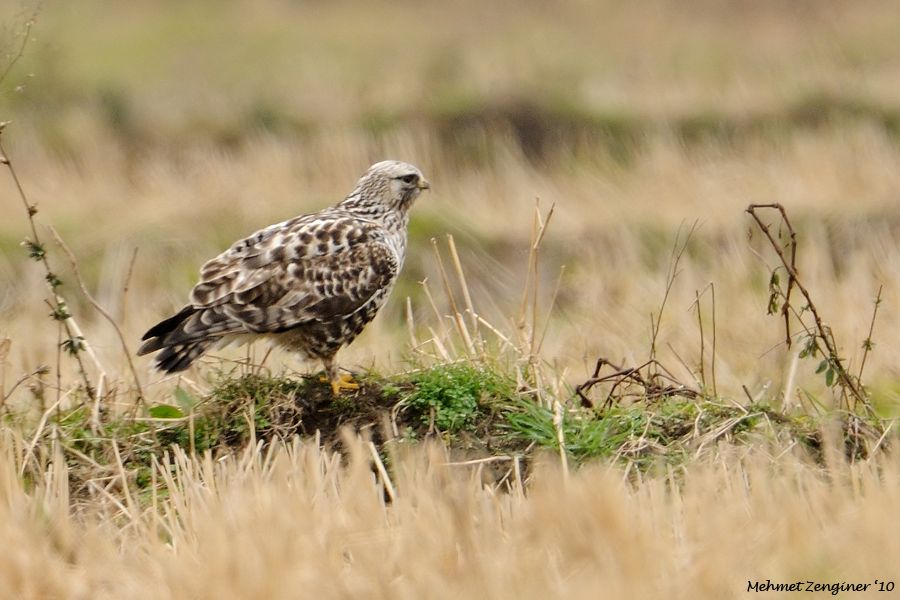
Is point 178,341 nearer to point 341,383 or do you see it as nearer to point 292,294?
point 292,294

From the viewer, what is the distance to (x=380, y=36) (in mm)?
21484

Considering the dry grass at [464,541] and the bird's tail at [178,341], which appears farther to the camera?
the bird's tail at [178,341]

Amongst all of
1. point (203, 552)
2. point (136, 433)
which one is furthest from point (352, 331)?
point (203, 552)

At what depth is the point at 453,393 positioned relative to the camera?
5930 millimetres

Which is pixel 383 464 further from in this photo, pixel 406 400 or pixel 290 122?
pixel 290 122

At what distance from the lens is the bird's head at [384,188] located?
22.7 feet

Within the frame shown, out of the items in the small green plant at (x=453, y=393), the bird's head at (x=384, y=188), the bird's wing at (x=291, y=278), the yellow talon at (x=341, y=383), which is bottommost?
the small green plant at (x=453, y=393)

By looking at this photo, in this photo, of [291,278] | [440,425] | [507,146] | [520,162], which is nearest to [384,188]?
[291,278]

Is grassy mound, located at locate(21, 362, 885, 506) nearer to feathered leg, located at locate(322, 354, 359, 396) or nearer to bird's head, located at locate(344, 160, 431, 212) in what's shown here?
feathered leg, located at locate(322, 354, 359, 396)

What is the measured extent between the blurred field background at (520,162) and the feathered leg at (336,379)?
0.68ft

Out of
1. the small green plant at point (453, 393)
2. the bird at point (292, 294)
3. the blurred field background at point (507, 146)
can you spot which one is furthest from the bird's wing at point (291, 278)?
the blurred field background at point (507, 146)

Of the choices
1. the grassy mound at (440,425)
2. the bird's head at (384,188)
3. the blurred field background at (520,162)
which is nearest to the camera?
the grassy mound at (440,425)

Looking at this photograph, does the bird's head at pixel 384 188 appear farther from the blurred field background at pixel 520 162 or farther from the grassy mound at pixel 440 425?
the grassy mound at pixel 440 425

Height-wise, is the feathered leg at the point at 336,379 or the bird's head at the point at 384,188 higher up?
the bird's head at the point at 384,188
